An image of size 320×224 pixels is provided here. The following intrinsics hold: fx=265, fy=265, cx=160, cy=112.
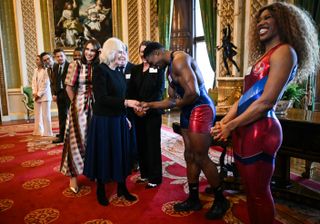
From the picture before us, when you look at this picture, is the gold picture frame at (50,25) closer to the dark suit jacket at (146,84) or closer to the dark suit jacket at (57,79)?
the dark suit jacket at (57,79)

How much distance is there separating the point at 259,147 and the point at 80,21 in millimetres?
7935

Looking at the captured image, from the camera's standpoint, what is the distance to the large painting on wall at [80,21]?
7.99 meters

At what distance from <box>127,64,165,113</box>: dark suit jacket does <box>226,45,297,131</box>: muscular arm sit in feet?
5.27

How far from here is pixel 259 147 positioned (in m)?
1.46

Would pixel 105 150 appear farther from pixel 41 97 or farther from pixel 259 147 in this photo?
pixel 41 97

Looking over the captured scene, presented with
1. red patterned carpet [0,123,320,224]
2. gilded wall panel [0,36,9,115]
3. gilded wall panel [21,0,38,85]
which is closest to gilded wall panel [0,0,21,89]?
gilded wall panel [0,36,9,115]

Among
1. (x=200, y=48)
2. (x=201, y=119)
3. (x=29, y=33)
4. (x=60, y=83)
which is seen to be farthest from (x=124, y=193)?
(x=29, y=33)

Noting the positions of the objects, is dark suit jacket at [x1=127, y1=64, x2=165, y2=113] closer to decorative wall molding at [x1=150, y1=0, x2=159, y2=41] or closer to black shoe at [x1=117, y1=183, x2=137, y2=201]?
black shoe at [x1=117, y1=183, x2=137, y2=201]

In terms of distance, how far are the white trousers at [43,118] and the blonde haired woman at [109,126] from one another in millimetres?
3403

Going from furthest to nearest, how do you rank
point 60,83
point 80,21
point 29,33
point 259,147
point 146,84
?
point 80,21, point 29,33, point 60,83, point 146,84, point 259,147

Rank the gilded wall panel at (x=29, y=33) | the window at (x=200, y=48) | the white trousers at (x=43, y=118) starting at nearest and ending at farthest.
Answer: the white trousers at (x=43, y=118) < the window at (x=200, y=48) < the gilded wall panel at (x=29, y=33)

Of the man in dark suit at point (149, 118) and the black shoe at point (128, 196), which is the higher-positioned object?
the man in dark suit at point (149, 118)

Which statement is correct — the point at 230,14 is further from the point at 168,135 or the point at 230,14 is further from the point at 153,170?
the point at 153,170

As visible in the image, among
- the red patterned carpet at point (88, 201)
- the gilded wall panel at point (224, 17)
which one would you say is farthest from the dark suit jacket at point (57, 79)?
the gilded wall panel at point (224, 17)
